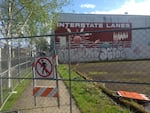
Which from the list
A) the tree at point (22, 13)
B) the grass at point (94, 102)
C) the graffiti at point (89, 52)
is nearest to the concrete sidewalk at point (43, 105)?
the grass at point (94, 102)

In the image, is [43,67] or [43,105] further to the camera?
[43,105]

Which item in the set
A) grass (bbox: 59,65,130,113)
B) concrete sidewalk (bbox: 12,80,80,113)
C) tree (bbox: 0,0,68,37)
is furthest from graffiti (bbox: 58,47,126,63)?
tree (bbox: 0,0,68,37)

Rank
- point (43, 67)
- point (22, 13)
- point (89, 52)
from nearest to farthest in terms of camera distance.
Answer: point (43, 67), point (89, 52), point (22, 13)

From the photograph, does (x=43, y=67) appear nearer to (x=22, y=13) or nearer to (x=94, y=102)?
(x=94, y=102)

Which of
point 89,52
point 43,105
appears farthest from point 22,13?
point 43,105

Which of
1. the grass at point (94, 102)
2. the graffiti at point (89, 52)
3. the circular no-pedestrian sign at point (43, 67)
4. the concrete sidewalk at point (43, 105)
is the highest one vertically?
the graffiti at point (89, 52)

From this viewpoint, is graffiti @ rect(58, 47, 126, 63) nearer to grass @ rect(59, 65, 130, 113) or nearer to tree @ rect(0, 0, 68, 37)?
grass @ rect(59, 65, 130, 113)

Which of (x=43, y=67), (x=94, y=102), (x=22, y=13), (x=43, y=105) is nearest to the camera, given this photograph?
(x=43, y=67)

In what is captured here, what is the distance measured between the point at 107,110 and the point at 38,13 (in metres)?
8.30

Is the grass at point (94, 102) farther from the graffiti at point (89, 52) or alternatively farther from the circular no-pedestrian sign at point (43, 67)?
the circular no-pedestrian sign at point (43, 67)

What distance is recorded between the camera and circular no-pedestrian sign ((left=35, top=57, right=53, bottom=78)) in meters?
9.12

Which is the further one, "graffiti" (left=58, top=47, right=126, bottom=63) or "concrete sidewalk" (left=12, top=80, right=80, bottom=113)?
"graffiti" (left=58, top=47, right=126, bottom=63)

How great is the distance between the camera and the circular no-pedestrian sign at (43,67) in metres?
9.12

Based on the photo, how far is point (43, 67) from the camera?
941 cm
